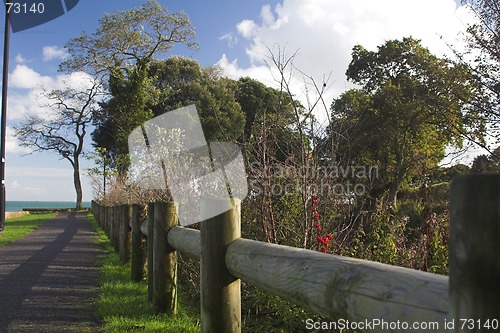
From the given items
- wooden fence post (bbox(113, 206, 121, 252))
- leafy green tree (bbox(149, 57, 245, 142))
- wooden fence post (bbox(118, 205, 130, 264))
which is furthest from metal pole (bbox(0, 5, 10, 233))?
leafy green tree (bbox(149, 57, 245, 142))

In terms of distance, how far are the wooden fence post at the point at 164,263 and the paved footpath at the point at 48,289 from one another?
0.55m

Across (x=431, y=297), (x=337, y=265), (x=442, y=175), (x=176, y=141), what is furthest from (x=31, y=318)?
(x=442, y=175)

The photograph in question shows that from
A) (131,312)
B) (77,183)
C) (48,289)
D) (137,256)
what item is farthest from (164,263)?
(77,183)

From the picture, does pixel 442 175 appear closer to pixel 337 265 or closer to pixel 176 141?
pixel 176 141

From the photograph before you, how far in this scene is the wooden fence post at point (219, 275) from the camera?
256 cm

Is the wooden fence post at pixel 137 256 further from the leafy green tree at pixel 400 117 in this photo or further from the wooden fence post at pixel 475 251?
Answer: the leafy green tree at pixel 400 117

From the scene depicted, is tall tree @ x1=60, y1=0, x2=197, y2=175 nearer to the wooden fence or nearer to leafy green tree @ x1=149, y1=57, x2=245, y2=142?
leafy green tree @ x1=149, y1=57, x2=245, y2=142

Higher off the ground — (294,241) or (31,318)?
(294,241)

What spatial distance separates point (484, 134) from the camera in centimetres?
1186

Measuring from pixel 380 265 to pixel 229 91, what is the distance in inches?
1245

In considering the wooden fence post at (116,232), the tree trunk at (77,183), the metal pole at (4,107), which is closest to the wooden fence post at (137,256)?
the wooden fence post at (116,232)

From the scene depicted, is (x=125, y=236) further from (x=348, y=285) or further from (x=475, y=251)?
(x=475, y=251)

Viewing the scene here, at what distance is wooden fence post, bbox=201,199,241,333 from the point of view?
2.56 m

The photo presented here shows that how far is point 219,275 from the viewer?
2566 mm
